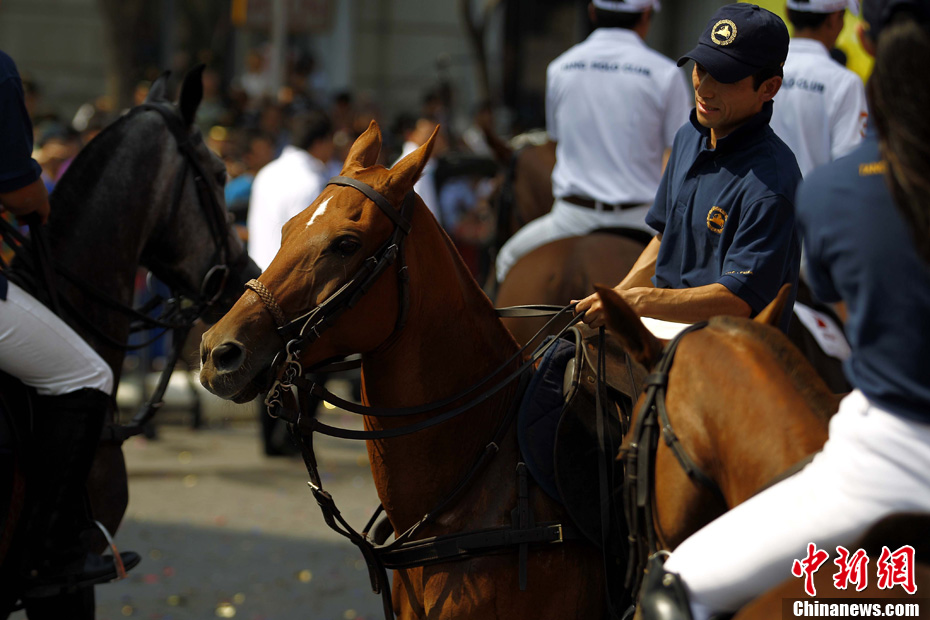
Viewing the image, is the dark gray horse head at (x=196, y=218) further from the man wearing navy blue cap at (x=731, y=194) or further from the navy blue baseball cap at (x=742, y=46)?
the navy blue baseball cap at (x=742, y=46)

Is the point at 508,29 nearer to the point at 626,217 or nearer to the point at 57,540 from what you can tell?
the point at 626,217

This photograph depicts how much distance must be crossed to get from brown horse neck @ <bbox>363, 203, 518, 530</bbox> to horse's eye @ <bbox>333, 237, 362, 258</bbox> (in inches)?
7.3

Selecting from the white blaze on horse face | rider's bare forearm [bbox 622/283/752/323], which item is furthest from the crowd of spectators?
rider's bare forearm [bbox 622/283/752/323]

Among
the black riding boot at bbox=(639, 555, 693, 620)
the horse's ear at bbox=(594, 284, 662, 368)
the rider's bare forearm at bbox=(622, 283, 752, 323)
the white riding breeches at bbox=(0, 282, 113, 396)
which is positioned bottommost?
the white riding breeches at bbox=(0, 282, 113, 396)

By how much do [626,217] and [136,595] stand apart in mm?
3384

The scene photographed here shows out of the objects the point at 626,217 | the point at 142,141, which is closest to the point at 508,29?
the point at 626,217

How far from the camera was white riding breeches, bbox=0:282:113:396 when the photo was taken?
11.7 ft

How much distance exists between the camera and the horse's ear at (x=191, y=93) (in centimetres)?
440

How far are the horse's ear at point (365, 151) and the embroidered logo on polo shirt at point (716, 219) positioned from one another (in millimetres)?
1020

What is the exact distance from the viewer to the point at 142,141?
14.2 ft

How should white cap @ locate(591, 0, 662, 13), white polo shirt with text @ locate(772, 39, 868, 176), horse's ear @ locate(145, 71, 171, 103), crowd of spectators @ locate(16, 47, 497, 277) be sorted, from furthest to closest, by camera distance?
crowd of spectators @ locate(16, 47, 497, 277)
white cap @ locate(591, 0, 662, 13)
white polo shirt with text @ locate(772, 39, 868, 176)
horse's ear @ locate(145, 71, 171, 103)

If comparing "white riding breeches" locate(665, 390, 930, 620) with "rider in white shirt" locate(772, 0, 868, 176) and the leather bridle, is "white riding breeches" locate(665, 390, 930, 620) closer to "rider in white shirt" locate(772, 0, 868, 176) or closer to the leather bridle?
the leather bridle

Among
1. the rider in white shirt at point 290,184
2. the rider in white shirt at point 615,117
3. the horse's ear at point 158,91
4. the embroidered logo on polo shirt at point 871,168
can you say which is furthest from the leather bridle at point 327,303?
the rider in white shirt at point 290,184

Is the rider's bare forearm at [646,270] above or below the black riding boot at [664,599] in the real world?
above
